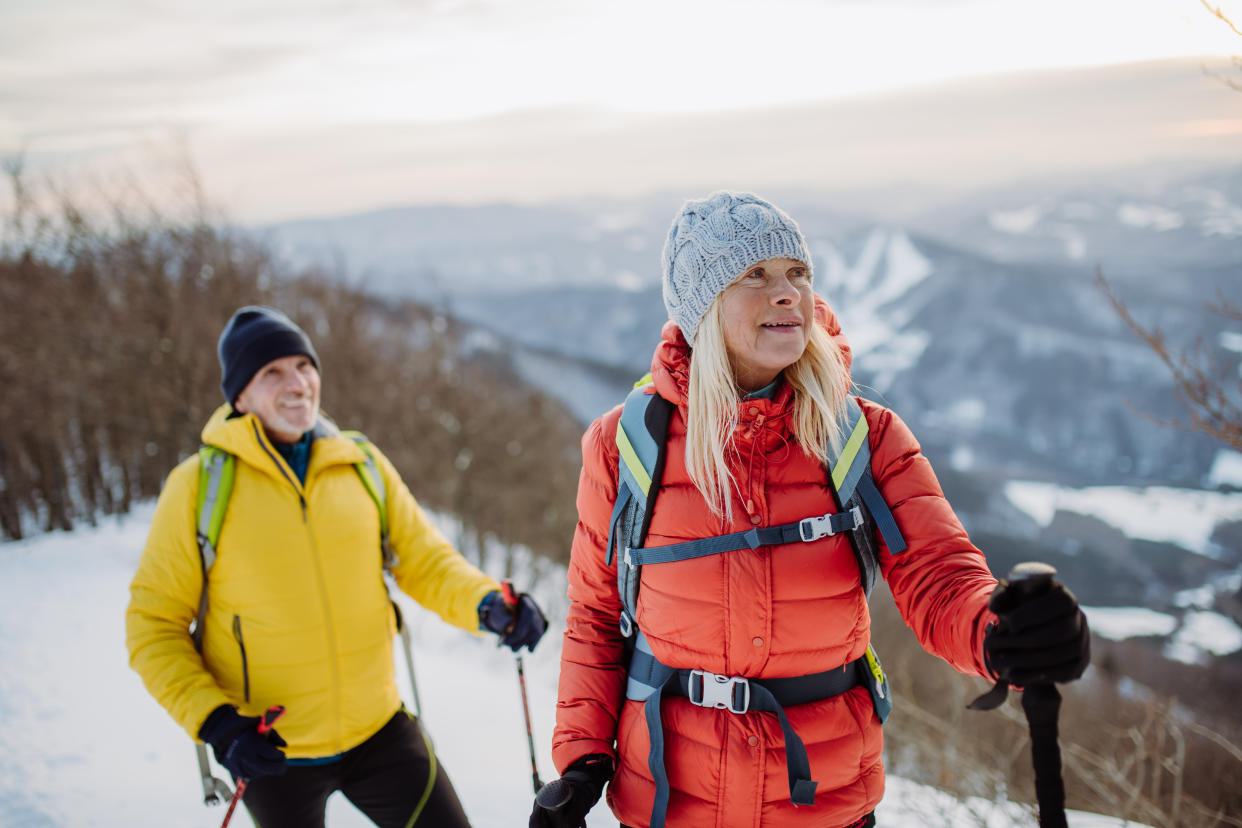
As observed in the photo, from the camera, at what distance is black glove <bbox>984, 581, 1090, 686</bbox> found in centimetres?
Answer: 131

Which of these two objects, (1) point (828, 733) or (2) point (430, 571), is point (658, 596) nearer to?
(1) point (828, 733)

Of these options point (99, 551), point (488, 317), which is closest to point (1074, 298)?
point (488, 317)

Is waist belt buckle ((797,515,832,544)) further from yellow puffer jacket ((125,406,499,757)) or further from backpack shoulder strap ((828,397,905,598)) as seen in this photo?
yellow puffer jacket ((125,406,499,757))

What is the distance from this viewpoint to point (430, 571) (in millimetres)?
2926

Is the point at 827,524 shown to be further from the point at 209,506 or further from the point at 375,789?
the point at 209,506

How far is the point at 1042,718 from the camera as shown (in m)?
1.36

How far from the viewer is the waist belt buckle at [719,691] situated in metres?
1.73

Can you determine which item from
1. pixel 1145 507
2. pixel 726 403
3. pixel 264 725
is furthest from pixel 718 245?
pixel 1145 507

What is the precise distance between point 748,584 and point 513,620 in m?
1.33

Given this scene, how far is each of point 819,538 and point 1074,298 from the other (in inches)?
6672

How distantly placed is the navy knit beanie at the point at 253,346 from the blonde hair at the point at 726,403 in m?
1.66

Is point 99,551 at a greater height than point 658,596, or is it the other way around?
point 658,596

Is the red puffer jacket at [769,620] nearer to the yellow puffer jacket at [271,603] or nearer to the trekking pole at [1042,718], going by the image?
the trekking pole at [1042,718]

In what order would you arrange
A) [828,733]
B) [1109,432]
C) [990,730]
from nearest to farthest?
[828,733]
[990,730]
[1109,432]
